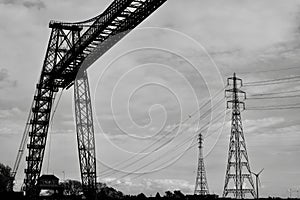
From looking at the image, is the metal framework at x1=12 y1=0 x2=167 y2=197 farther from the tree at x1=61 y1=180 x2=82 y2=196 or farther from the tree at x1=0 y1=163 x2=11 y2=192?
the tree at x1=61 y1=180 x2=82 y2=196

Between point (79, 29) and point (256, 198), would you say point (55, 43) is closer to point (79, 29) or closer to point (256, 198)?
point (79, 29)

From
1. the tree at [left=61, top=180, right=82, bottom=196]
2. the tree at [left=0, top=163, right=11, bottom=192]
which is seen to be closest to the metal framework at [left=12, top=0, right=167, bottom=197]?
the tree at [left=0, top=163, right=11, bottom=192]

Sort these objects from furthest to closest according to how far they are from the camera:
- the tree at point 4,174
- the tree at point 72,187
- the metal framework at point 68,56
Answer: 1. the tree at point 72,187
2. the tree at point 4,174
3. the metal framework at point 68,56

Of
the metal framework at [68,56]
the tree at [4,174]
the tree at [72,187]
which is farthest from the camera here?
the tree at [72,187]

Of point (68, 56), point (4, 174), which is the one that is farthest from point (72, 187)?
point (68, 56)

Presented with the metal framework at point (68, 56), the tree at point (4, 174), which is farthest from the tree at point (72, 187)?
the metal framework at point (68, 56)

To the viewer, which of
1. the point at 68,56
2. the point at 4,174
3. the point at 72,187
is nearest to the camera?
the point at 68,56

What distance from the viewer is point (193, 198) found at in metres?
46.0

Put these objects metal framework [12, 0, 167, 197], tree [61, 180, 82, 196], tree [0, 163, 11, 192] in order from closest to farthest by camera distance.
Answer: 1. metal framework [12, 0, 167, 197]
2. tree [0, 163, 11, 192]
3. tree [61, 180, 82, 196]

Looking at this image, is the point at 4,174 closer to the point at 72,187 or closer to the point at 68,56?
the point at 72,187

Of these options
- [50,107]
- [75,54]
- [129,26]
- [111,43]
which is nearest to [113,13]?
[129,26]

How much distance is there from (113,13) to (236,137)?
17.9m

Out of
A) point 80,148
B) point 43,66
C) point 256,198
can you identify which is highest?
point 43,66

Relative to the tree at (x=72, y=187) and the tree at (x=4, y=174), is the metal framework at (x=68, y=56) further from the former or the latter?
the tree at (x=72, y=187)
